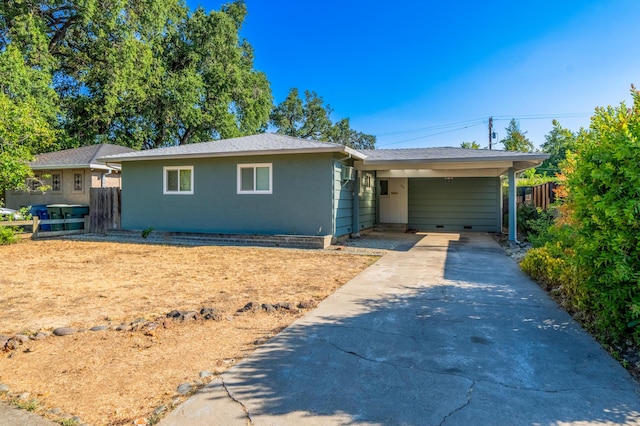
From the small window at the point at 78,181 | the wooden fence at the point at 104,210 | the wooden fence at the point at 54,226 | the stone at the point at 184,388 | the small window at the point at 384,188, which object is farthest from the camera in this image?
the small window at the point at 78,181

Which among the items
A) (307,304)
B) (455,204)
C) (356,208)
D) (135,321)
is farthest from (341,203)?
(135,321)

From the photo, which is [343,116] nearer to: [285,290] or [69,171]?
[69,171]

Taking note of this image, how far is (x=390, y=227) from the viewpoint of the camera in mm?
14414

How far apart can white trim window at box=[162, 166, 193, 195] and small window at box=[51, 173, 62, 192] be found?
22.1 feet

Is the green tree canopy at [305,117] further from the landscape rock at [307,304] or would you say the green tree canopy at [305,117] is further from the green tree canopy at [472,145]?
the landscape rock at [307,304]

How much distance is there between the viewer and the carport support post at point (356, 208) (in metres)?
11.5

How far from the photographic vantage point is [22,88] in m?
16.1

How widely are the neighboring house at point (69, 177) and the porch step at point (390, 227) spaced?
36.2 ft

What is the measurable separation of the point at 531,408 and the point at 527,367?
1.96 feet

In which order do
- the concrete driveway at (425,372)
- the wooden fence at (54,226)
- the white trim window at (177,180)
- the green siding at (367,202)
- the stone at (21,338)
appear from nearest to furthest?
1. the concrete driveway at (425,372)
2. the stone at (21,338)
3. the wooden fence at (54,226)
4. the white trim window at (177,180)
5. the green siding at (367,202)

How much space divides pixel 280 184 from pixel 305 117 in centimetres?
2401

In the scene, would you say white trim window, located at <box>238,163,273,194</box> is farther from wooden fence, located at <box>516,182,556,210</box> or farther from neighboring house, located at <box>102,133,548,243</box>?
wooden fence, located at <box>516,182,556,210</box>

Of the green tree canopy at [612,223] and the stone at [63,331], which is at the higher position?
the green tree canopy at [612,223]

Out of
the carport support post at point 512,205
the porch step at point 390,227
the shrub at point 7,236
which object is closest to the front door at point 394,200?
the porch step at point 390,227
